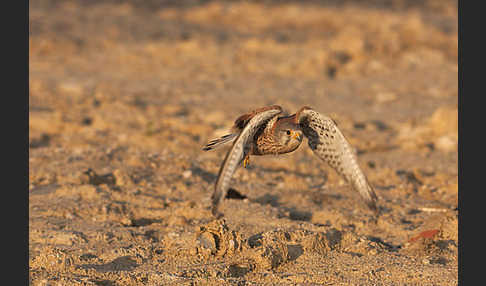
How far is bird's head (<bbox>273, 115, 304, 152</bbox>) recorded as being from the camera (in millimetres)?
3656

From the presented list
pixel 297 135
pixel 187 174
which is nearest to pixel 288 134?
pixel 297 135

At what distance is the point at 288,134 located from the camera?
145 inches

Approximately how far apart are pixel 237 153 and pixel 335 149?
37.7 inches

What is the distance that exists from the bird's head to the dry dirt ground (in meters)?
0.80

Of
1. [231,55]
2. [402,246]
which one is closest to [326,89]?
[231,55]

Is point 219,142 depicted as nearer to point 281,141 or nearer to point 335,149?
point 281,141

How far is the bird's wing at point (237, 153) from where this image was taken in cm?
334

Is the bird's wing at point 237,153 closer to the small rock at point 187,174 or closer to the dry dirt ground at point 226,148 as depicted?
the dry dirt ground at point 226,148

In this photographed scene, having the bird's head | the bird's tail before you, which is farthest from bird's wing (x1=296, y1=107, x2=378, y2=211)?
the bird's tail

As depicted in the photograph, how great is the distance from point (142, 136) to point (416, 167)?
319cm

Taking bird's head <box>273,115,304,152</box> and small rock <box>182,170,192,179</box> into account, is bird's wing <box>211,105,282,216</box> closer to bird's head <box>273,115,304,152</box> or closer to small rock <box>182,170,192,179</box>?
bird's head <box>273,115,304,152</box>

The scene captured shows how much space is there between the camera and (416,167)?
677 cm

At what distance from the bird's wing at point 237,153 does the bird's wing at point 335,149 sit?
1.15 feet

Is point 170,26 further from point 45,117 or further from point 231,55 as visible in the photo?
point 45,117
